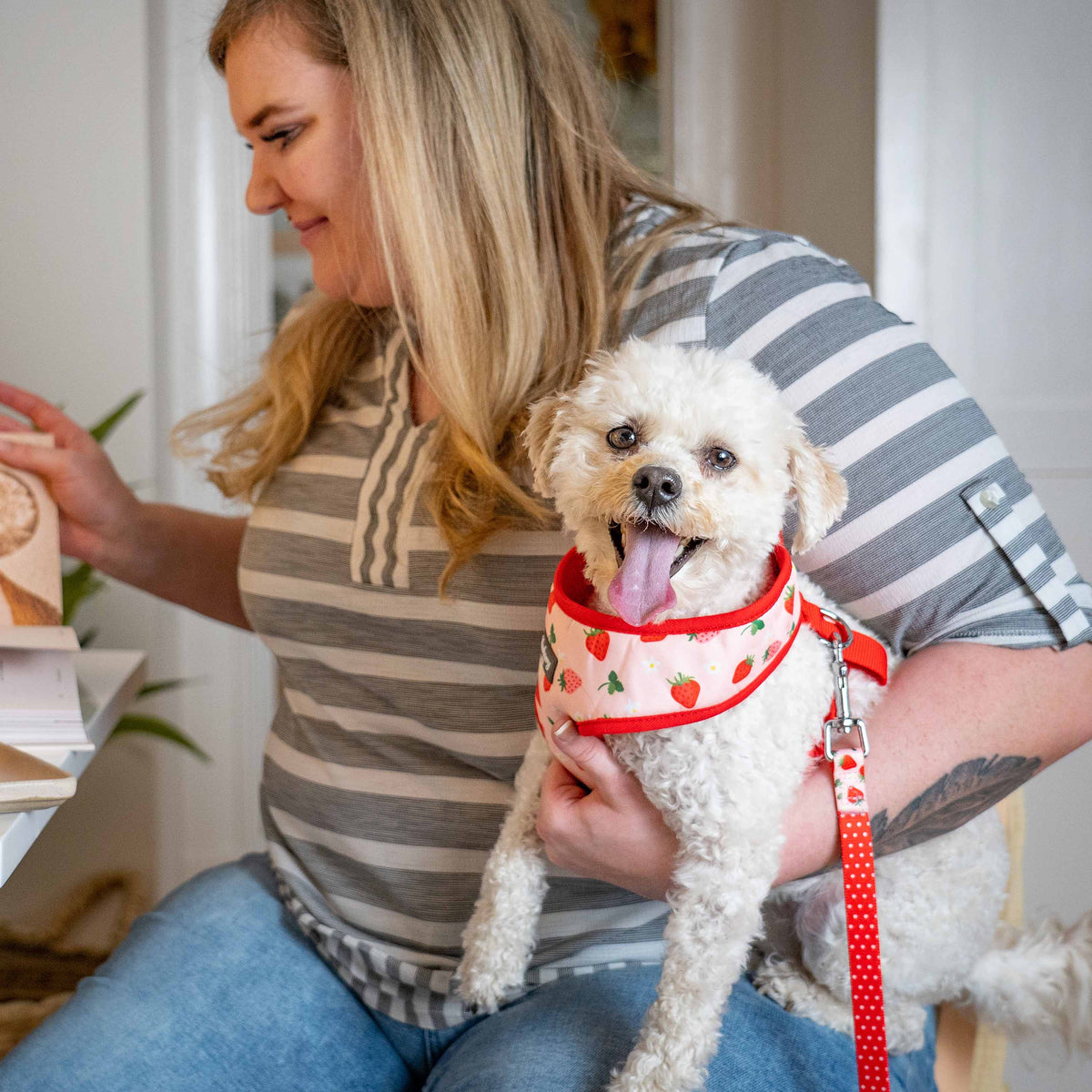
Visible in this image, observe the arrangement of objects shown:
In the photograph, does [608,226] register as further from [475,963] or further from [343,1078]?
[343,1078]

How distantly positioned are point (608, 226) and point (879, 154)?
736mm

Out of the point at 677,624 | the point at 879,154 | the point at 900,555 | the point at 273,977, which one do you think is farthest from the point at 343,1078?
the point at 879,154

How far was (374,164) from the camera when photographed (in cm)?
85

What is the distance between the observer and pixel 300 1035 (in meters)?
0.86

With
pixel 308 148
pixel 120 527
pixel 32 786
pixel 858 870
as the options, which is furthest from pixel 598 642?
pixel 120 527

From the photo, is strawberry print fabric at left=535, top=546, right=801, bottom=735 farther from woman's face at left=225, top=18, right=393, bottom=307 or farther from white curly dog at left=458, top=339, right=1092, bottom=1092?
woman's face at left=225, top=18, right=393, bottom=307

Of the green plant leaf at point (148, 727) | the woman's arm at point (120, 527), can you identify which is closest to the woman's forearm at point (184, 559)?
the woman's arm at point (120, 527)

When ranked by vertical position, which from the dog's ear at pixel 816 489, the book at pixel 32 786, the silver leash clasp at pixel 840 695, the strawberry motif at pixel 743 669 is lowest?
the book at pixel 32 786

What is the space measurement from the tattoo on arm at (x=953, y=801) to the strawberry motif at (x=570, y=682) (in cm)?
26

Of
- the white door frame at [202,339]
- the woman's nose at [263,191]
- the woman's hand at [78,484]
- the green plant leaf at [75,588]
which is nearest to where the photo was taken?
the woman's nose at [263,191]

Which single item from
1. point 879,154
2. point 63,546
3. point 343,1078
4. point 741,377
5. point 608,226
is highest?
point 879,154

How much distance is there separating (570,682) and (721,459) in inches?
7.4

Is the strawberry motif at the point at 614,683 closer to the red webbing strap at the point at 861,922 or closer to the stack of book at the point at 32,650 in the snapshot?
the red webbing strap at the point at 861,922

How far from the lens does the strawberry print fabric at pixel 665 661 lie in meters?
0.65
